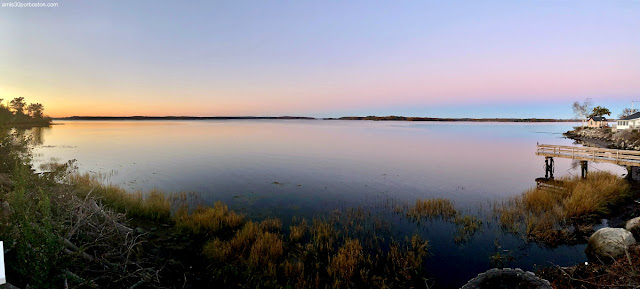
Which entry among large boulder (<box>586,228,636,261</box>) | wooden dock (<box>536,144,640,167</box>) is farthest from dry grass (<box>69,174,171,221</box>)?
wooden dock (<box>536,144,640,167</box>)

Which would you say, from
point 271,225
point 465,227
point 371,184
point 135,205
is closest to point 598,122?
point 371,184

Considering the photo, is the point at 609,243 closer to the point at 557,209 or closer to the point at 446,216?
the point at 557,209

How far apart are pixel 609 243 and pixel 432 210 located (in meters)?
Answer: 7.38

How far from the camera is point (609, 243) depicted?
1005 centimetres

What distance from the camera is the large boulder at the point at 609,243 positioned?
9.66m

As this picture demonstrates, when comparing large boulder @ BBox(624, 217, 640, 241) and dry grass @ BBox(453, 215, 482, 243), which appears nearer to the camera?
large boulder @ BBox(624, 217, 640, 241)

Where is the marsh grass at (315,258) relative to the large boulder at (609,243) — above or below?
below

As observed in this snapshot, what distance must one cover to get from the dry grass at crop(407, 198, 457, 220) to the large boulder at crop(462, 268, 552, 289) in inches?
366

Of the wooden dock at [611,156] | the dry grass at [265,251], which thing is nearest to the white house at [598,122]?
the wooden dock at [611,156]

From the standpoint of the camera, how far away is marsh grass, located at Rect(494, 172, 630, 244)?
1325 centimetres

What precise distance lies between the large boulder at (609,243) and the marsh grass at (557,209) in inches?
62.5

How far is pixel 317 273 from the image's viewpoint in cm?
898

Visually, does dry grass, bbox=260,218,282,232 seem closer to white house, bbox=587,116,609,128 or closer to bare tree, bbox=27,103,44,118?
white house, bbox=587,116,609,128

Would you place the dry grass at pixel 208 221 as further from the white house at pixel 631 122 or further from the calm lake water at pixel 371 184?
the white house at pixel 631 122
